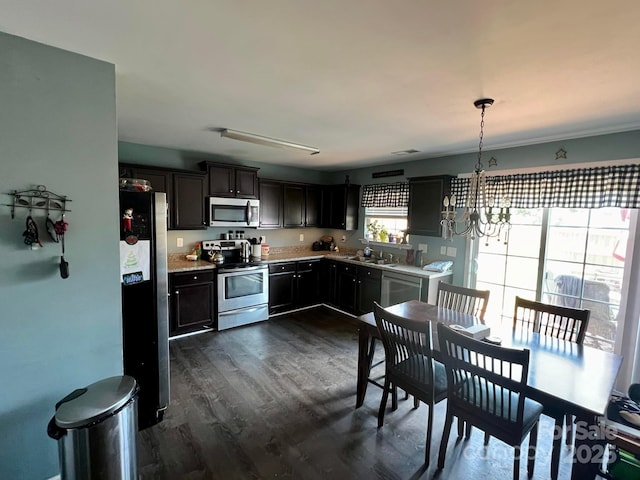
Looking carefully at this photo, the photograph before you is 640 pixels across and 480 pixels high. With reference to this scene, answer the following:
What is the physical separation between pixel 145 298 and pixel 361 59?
2175 mm

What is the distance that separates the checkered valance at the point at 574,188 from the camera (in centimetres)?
273

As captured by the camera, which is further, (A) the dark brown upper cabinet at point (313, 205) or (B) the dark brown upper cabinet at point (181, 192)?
(A) the dark brown upper cabinet at point (313, 205)

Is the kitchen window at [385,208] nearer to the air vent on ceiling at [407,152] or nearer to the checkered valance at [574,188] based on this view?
the air vent on ceiling at [407,152]

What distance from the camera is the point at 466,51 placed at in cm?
155

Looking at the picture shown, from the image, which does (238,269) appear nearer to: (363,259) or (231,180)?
(231,180)

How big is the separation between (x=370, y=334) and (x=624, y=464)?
5.63 ft

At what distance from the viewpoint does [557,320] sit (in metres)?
2.51

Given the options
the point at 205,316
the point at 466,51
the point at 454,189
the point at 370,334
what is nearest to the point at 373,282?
the point at 454,189

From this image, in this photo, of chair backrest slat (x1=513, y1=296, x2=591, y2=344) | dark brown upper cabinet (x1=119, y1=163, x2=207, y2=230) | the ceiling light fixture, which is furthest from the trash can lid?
chair backrest slat (x1=513, y1=296, x2=591, y2=344)

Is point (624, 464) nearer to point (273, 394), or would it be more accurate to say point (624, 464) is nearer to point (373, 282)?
point (273, 394)

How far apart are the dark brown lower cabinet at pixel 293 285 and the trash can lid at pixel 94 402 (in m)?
3.08

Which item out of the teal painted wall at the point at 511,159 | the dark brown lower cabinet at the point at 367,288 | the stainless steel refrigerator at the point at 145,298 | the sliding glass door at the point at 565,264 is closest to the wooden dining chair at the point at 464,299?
the sliding glass door at the point at 565,264

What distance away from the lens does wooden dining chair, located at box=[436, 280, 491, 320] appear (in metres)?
2.79

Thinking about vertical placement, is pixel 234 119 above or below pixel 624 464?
above
